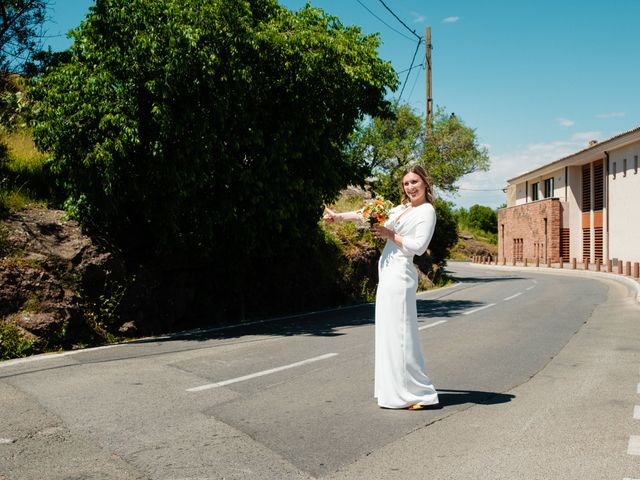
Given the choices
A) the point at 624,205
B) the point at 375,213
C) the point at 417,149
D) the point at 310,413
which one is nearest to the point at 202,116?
the point at 375,213

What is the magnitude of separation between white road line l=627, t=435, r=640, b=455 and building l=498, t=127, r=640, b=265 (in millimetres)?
32449

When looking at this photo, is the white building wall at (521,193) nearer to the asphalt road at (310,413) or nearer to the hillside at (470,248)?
the hillside at (470,248)

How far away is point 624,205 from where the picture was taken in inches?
1368

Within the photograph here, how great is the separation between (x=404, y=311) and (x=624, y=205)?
34.5 m

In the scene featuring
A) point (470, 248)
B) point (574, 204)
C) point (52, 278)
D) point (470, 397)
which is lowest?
point (470, 397)

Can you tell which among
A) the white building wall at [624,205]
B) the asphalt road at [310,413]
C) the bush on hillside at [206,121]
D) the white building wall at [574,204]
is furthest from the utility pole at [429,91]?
the asphalt road at [310,413]

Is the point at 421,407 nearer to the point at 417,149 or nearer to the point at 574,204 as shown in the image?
the point at 417,149

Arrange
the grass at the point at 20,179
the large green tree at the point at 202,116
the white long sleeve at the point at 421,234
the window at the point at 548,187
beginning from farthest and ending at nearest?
the window at the point at 548,187 → the grass at the point at 20,179 → the large green tree at the point at 202,116 → the white long sleeve at the point at 421,234

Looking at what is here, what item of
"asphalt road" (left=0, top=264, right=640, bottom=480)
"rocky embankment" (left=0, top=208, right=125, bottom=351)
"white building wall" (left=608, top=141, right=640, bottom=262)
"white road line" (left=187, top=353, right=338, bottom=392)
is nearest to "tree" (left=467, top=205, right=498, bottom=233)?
"white building wall" (left=608, top=141, right=640, bottom=262)

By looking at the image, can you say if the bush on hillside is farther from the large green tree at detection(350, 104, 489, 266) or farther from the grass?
the large green tree at detection(350, 104, 489, 266)

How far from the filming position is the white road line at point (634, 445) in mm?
4121

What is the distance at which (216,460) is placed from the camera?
393 cm

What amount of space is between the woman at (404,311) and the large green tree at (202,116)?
553cm

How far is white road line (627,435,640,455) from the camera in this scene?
162 inches
